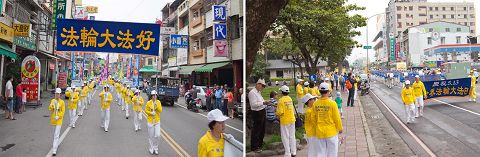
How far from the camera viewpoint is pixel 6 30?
2.16 meters

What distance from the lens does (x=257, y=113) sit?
5.65 meters

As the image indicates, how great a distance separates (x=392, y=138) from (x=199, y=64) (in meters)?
7.26

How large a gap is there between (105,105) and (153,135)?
1.69 ft

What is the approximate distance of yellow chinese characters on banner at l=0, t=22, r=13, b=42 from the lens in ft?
7.02

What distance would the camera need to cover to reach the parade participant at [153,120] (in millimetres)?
2396

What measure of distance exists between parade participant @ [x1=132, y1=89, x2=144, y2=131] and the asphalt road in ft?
20.6

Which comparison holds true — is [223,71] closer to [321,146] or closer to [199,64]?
[199,64]

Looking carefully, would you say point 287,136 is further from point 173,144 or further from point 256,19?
point 173,144

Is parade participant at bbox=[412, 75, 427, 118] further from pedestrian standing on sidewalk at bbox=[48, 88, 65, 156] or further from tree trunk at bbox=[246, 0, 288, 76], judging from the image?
pedestrian standing on sidewalk at bbox=[48, 88, 65, 156]

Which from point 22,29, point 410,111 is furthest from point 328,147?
point 410,111

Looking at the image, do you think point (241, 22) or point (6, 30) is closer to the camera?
point (6, 30)

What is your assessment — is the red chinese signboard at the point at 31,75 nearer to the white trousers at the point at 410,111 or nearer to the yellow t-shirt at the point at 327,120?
the yellow t-shirt at the point at 327,120

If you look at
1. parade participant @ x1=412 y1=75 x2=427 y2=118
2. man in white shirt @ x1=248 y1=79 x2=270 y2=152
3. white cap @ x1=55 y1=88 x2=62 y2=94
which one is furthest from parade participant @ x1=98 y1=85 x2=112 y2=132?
parade participant @ x1=412 y1=75 x2=427 y2=118

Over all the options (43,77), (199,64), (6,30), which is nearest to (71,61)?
Result: (43,77)
